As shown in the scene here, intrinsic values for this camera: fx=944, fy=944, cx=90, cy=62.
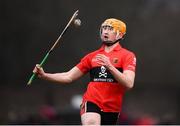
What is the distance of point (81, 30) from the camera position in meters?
15.3

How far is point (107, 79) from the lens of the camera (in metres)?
9.48

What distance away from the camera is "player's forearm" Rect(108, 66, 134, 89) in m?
9.02

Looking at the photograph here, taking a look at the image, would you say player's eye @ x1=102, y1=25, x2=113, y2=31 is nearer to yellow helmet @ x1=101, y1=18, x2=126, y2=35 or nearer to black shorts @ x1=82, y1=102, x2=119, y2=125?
yellow helmet @ x1=101, y1=18, x2=126, y2=35

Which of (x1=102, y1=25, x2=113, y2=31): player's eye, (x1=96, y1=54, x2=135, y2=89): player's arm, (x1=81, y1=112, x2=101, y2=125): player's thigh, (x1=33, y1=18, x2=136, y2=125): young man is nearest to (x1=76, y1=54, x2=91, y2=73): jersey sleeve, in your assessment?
(x1=33, y1=18, x2=136, y2=125): young man

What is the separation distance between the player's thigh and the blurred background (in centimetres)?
568

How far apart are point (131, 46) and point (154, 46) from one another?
1.28 ft

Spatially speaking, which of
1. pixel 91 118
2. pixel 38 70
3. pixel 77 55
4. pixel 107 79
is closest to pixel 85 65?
pixel 107 79

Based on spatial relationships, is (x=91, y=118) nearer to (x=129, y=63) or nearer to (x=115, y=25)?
(x=129, y=63)

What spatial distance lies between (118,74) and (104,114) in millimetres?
629

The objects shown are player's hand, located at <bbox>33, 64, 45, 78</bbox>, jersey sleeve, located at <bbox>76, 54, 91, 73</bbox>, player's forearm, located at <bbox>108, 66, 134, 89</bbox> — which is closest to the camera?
player's forearm, located at <bbox>108, 66, 134, 89</bbox>

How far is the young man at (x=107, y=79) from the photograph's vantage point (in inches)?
368

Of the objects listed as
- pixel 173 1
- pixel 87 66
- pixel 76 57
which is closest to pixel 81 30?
pixel 76 57

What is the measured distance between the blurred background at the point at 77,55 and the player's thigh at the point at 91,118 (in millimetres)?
5683

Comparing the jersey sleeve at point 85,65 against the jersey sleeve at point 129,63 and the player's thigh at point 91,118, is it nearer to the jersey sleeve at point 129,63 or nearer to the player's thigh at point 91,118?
the jersey sleeve at point 129,63
